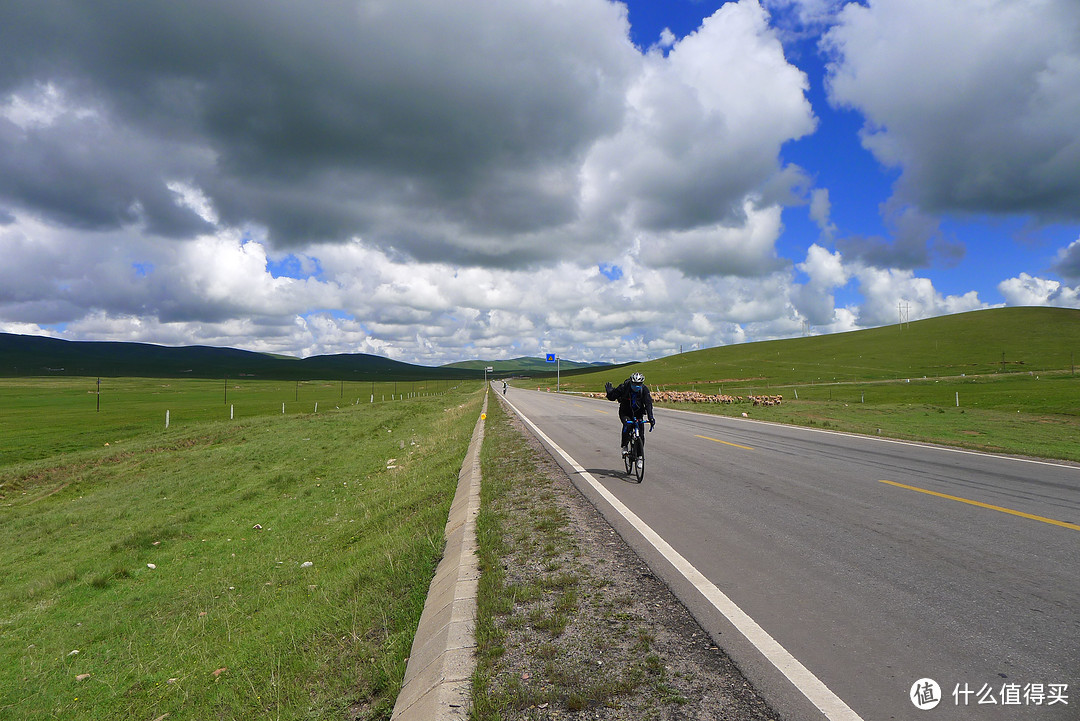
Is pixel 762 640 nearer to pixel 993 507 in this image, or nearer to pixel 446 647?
pixel 446 647

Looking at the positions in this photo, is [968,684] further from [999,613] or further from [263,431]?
[263,431]

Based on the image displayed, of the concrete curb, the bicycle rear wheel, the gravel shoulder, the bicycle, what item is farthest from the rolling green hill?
the concrete curb

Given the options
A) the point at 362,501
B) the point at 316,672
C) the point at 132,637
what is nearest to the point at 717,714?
the point at 316,672

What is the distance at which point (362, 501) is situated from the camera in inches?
538

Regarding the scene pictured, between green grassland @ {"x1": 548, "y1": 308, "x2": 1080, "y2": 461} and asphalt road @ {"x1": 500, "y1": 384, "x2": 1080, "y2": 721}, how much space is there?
813cm

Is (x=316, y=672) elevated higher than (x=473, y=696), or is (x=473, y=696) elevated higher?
(x=473, y=696)

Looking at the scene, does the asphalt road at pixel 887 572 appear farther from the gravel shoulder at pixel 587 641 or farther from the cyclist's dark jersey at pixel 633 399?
the cyclist's dark jersey at pixel 633 399

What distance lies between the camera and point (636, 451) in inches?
408

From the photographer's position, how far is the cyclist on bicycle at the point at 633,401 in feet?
34.8

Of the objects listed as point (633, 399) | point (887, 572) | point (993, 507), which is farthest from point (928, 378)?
point (887, 572)

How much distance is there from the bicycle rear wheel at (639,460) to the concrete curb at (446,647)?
4.47 m

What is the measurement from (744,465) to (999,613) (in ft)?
24.8

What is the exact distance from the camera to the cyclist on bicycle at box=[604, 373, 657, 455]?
10602 millimetres

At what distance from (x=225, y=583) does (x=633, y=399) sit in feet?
29.2
